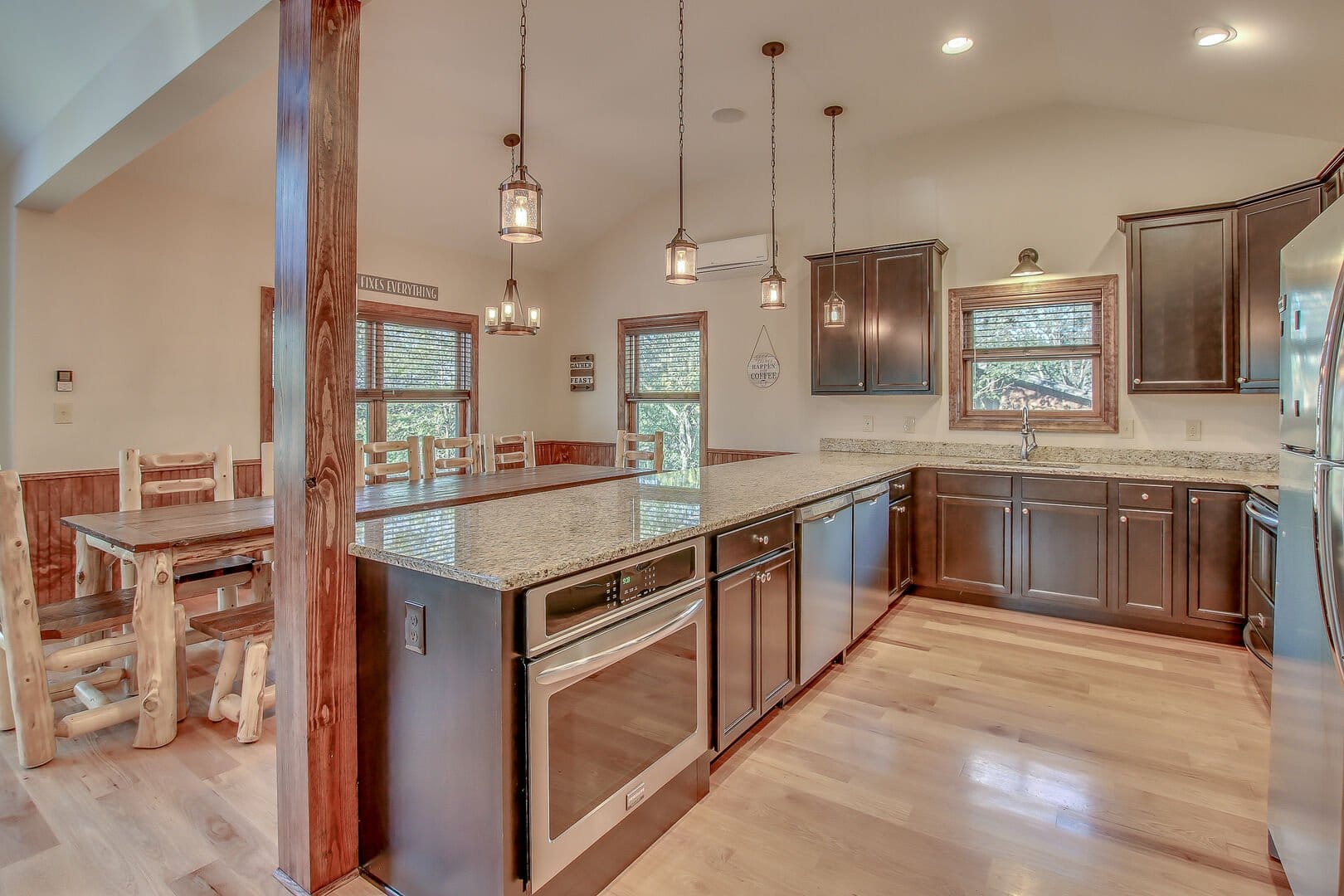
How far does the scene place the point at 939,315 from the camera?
4.50 m

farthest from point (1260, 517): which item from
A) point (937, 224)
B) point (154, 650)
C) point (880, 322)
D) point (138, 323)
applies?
point (138, 323)

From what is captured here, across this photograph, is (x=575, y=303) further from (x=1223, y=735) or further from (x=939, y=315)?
(x=1223, y=735)

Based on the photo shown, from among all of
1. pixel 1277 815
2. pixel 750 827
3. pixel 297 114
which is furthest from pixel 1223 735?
pixel 297 114

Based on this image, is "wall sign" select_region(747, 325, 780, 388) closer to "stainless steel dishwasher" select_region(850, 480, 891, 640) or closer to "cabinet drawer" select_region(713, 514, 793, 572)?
"stainless steel dishwasher" select_region(850, 480, 891, 640)

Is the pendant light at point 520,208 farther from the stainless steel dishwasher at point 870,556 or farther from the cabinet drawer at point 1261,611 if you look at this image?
the cabinet drawer at point 1261,611

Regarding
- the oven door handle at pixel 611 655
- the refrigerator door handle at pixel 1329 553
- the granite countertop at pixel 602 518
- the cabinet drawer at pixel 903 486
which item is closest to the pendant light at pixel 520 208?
the granite countertop at pixel 602 518

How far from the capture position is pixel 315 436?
1.66 meters

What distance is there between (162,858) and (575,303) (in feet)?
17.0

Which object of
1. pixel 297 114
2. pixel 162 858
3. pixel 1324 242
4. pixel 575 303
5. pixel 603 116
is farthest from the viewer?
pixel 575 303

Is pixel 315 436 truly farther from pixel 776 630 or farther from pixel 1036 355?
pixel 1036 355

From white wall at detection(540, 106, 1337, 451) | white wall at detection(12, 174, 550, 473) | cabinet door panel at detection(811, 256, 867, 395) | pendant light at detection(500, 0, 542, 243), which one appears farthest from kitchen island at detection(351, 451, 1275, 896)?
white wall at detection(12, 174, 550, 473)

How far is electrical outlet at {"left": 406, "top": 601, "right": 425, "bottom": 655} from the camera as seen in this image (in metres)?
1.60

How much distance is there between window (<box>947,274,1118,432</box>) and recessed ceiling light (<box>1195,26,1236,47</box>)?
1397mm

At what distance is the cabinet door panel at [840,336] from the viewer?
4508mm
